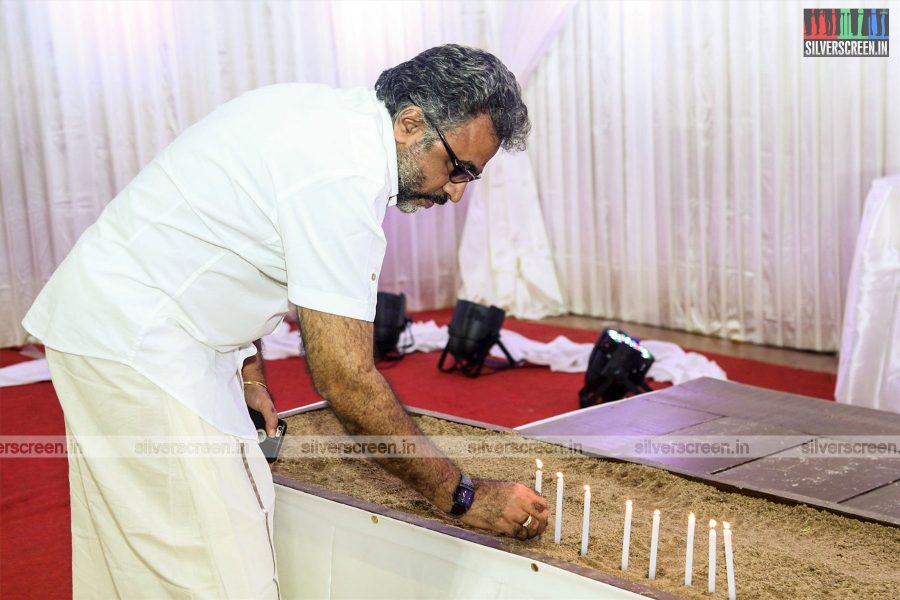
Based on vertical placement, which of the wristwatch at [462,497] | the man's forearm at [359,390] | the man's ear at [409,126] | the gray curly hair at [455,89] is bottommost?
the wristwatch at [462,497]

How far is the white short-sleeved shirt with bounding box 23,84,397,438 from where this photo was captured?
130cm

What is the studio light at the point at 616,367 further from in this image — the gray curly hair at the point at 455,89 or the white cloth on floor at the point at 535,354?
the gray curly hair at the point at 455,89

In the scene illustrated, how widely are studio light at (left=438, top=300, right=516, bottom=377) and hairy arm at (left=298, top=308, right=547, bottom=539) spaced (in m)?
2.59

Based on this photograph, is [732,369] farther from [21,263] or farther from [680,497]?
[21,263]

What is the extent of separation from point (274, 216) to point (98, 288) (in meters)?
0.27

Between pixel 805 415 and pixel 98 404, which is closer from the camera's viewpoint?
pixel 98 404

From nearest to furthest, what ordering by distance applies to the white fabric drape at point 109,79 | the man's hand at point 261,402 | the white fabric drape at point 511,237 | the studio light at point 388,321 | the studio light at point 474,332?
the man's hand at point 261,402 < the studio light at point 474,332 < the studio light at point 388,321 < the white fabric drape at point 109,79 < the white fabric drape at point 511,237

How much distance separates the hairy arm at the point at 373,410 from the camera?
51.9 inches

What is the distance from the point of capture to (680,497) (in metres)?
1.96

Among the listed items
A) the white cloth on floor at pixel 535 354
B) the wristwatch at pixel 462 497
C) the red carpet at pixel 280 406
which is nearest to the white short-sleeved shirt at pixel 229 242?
the wristwatch at pixel 462 497

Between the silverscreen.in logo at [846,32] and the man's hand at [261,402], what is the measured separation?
3192 mm

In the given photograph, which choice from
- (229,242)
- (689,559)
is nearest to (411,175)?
(229,242)

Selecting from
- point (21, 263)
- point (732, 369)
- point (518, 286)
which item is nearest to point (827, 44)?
point (732, 369)

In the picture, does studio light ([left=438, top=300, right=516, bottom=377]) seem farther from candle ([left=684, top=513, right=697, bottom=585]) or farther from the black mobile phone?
candle ([left=684, top=513, right=697, bottom=585])
